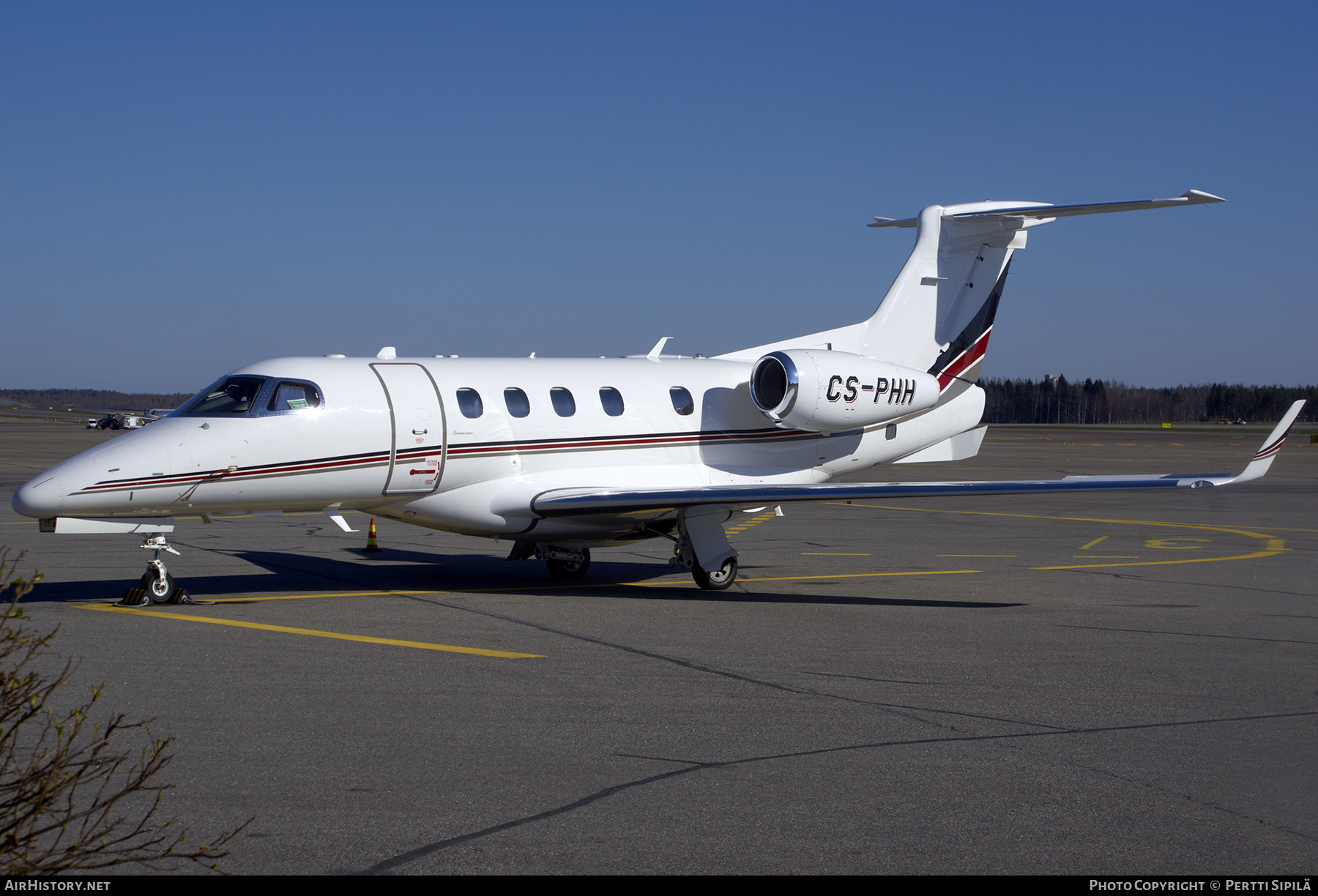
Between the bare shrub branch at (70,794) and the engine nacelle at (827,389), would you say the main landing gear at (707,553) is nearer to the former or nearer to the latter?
the engine nacelle at (827,389)

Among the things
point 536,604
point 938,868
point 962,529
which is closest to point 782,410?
point 536,604

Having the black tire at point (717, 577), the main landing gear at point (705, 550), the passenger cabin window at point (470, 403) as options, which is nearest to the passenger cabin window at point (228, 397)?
the passenger cabin window at point (470, 403)

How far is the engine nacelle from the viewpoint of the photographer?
15688 mm

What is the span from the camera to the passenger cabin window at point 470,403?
46.2ft

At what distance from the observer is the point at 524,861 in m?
5.14

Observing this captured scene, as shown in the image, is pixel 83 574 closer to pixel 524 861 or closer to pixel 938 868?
pixel 524 861

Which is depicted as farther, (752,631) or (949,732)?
(752,631)

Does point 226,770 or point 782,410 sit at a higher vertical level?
point 782,410

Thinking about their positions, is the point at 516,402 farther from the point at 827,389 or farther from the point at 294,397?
the point at 827,389

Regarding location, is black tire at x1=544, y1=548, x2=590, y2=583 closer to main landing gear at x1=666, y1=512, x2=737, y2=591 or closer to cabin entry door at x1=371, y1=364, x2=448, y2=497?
main landing gear at x1=666, y1=512, x2=737, y2=591

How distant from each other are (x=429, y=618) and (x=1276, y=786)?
809cm

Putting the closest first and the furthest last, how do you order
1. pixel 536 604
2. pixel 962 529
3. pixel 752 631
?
pixel 752 631 < pixel 536 604 < pixel 962 529

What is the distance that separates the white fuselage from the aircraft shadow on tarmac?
0.84 metres

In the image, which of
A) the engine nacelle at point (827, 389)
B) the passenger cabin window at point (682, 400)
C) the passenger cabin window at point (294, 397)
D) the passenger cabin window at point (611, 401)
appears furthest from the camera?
the passenger cabin window at point (682, 400)
